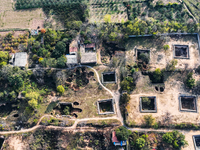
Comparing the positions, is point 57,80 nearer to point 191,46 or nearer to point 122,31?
point 122,31

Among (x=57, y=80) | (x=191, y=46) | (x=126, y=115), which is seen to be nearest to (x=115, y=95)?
(x=126, y=115)

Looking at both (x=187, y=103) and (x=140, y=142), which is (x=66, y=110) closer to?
(x=140, y=142)

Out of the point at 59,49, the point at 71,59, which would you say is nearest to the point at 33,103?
the point at 71,59

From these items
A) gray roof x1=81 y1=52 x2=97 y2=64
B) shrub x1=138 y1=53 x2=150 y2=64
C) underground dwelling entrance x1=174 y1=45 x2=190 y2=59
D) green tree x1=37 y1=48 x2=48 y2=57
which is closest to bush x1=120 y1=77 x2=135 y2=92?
shrub x1=138 y1=53 x2=150 y2=64

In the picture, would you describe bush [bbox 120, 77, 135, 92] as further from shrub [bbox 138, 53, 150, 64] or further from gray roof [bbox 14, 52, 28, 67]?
gray roof [bbox 14, 52, 28, 67]

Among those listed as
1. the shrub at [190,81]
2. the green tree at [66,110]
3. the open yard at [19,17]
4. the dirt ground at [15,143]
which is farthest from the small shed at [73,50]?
the shrub at [190,81]

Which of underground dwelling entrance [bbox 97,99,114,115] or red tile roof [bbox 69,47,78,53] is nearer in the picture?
underground dwelling entrance [bbox 97,99,114,115]
